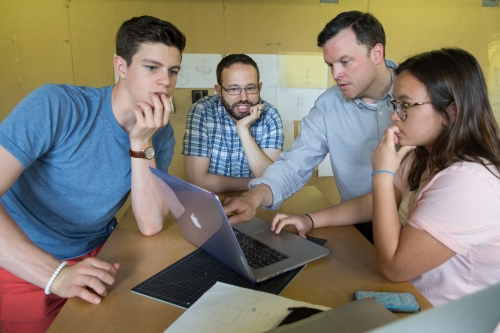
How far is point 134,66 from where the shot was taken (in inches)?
47.6

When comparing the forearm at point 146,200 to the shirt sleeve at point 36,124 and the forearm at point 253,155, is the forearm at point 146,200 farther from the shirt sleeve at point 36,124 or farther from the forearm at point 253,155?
the forearm at point 253,155

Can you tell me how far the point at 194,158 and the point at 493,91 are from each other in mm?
2429

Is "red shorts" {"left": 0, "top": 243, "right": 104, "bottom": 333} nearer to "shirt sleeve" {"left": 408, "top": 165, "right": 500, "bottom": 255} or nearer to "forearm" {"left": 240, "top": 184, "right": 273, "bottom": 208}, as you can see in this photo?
"forearm" {"left": 240, "top": 184, "right": 273, "bottom": 208}

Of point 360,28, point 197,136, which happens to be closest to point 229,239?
point 360,28

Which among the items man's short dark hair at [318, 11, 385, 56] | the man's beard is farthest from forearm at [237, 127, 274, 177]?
man's short dark hair at [318, 11, 385, 56]

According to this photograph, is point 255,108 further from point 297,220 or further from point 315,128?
point 297,220

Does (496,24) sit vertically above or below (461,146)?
above

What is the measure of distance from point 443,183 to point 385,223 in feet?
0.54

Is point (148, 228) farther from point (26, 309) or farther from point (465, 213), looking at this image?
point (465, 213)

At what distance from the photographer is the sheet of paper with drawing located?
66 cm

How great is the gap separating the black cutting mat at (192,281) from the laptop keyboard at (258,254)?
54 mm

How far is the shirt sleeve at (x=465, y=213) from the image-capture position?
0.79 metres

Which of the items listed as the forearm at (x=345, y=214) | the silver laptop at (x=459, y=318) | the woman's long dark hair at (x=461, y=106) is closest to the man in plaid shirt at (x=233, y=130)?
the forearm at (x=345, y=214)

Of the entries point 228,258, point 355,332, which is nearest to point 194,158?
point 228,258
